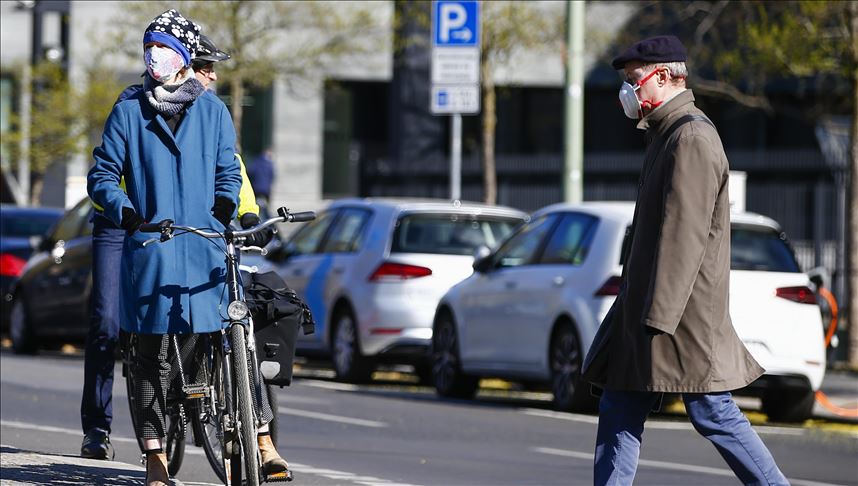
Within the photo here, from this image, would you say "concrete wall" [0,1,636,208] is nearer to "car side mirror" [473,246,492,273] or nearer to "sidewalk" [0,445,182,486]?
"car side mirror" [473,246,492,273]

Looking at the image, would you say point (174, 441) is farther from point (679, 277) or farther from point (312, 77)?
point (312, 77)

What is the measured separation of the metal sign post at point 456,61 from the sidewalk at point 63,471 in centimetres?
959

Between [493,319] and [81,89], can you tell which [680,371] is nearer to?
[493,319]

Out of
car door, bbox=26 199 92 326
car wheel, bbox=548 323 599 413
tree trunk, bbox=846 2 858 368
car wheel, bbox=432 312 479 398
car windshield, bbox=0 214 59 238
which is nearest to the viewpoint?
car wheel, bbox=548 323 599 413

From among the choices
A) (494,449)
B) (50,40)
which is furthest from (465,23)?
(50,40)

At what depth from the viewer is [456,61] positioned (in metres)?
18.6

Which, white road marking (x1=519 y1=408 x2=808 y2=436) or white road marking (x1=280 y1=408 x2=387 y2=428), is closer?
white road marking (x1=280 y1=408 x2=387 y2=428)

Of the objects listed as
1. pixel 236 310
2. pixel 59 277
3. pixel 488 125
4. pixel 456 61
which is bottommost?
pixel 59 277

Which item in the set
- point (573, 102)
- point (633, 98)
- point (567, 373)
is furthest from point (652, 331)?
point (573, 102)

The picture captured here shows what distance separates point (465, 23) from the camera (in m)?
18.8

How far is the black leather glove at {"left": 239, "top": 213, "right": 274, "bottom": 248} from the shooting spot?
745 cm

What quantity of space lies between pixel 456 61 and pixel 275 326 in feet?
36.8

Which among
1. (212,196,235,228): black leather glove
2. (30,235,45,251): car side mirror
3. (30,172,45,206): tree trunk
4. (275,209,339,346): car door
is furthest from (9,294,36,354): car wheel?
(30,172,45,206): tree trunk

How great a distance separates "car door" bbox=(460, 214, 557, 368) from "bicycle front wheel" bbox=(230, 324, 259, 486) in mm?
7505
